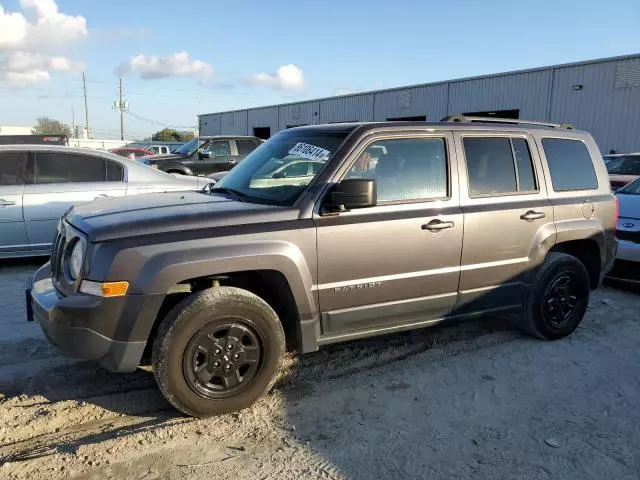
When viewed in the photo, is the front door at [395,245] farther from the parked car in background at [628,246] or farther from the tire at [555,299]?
the parked car in background at [628,246]

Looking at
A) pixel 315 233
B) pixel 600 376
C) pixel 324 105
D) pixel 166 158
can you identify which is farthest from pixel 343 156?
pixel 324 105

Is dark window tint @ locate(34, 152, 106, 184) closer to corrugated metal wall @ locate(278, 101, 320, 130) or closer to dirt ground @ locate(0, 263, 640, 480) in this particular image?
dirt ground @ locate(0, 263, 640, 480)

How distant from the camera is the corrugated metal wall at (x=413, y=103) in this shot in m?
27.1

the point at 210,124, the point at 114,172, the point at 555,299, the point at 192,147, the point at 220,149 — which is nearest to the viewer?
the point at 555,299

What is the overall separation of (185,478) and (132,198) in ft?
7.08

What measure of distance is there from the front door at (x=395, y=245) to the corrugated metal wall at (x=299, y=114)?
103ft

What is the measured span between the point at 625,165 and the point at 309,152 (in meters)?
10.6

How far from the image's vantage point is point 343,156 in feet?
12.3

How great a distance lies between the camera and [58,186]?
270 inches

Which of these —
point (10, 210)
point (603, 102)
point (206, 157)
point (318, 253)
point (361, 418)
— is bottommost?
point (361, 418)

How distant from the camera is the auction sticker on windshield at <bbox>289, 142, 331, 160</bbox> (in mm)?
3869

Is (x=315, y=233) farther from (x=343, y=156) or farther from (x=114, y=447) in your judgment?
(x=114, y=447)

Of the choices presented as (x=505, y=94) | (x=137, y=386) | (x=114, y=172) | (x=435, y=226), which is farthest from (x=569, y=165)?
(x=505, y=94)

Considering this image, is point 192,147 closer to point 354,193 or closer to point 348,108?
point 354,193
